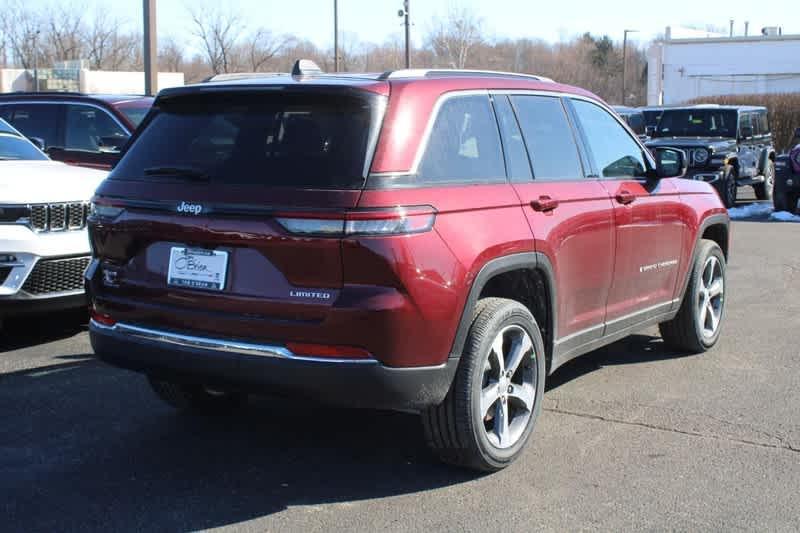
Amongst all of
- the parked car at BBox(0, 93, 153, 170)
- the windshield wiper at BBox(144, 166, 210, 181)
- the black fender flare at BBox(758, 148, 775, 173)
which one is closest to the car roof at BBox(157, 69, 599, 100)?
the windshield wiper at BBox(144, 166, 210, 181)

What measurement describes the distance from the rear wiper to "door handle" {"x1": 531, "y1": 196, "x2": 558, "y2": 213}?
1.59 m

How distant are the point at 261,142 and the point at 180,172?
41cm

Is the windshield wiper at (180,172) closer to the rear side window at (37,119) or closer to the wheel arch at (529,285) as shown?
the wheel arch at (529,285)

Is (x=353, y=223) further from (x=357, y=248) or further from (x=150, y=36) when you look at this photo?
(x=150, y=36)

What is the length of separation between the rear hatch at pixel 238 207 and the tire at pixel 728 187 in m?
14.8

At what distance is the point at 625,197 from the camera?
5.70m

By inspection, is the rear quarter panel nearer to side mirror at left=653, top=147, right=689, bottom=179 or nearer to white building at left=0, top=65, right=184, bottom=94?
side mirror at left=653, top=147, right=689, bottom=179

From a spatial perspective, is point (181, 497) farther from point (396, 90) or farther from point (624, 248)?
point (624, 248)

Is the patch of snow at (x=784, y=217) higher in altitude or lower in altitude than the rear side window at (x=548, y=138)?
lower

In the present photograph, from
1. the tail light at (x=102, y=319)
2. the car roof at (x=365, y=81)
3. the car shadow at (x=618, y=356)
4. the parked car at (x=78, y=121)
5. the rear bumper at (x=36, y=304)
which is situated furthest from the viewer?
the parked car at (x=78, y=121)

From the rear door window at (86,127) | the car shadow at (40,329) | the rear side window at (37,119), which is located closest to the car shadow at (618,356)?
the car shadow at (40,329)

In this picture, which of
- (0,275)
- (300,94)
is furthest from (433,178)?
(0,275)

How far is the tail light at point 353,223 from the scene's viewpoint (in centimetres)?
392

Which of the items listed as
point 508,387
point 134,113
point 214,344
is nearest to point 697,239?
point 508,387
